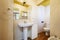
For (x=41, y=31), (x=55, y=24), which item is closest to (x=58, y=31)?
(x=55, y=24)

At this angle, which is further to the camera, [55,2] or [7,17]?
[55,2]

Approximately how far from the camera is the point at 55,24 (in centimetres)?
205

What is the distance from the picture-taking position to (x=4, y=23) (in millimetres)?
1787

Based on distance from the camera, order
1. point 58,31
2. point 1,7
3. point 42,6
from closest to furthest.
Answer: point 1,7, point 58,31, point 42,6

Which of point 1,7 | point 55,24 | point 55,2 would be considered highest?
point 55,2

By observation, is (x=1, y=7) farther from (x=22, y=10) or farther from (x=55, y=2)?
(x=22, y=10)

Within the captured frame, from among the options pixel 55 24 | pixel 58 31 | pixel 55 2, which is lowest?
pixel 58 31

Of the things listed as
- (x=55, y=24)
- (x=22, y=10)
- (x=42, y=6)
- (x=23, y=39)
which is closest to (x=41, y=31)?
(x=42, y=6)

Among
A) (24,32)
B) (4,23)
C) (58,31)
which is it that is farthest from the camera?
(24,32)

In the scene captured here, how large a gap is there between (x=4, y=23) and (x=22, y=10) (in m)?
1.65

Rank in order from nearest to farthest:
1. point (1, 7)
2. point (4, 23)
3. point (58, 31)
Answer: point (1, 7) < point (4, 23) < point (58, 31)

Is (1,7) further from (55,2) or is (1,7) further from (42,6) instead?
(42,6)

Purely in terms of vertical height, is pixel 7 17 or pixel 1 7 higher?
pixel 1 7

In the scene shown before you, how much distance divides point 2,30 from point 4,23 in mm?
172
